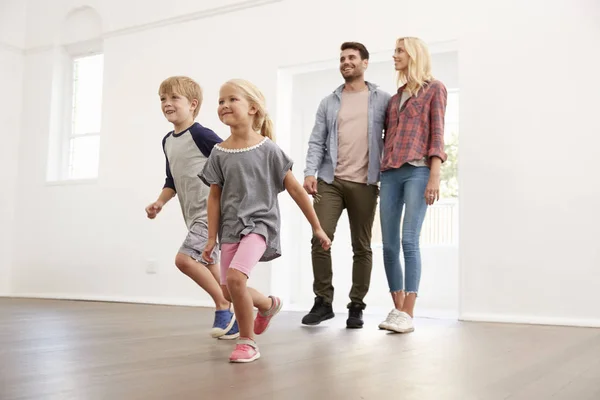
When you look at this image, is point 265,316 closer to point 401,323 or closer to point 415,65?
point 401,323

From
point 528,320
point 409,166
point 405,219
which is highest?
point 409,166

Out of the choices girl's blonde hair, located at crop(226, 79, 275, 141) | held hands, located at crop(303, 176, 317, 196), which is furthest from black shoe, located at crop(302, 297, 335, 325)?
girl's blonde hair, located at crop(226, 79, 275, 141)

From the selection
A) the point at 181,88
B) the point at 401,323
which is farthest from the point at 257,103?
the point at 401,323

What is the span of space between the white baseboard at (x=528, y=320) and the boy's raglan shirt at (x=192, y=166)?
192 centimetres

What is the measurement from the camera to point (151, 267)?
542cm

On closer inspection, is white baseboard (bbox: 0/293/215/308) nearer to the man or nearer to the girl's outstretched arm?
the man

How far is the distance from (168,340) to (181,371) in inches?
33.1

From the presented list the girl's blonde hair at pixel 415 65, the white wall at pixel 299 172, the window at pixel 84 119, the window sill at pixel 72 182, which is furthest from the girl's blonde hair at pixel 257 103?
the window at pixel 84 119

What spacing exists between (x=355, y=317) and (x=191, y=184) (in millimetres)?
1071

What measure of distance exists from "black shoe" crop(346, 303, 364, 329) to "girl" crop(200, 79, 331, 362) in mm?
1084

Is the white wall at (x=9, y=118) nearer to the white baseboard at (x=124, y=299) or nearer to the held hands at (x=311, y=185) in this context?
the white baseboard at (x=124, y=299)

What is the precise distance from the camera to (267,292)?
482cm

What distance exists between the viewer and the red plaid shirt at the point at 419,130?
3055mm

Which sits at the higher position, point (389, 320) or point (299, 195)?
point (299, 195)
